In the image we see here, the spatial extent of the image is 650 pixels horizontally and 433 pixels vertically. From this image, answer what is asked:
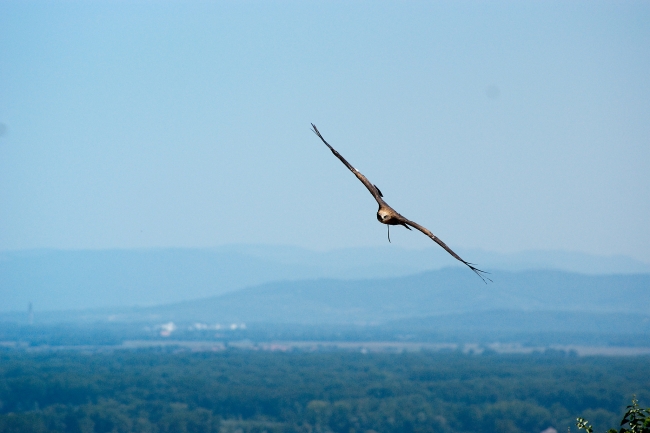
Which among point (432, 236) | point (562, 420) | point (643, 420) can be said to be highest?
point (432, 236)

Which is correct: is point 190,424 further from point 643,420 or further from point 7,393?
point 643,420

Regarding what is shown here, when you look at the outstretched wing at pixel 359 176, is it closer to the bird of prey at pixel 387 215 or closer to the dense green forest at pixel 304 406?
the bird of prey at pixel 387 215

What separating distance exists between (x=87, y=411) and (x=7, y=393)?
42522 millimetres

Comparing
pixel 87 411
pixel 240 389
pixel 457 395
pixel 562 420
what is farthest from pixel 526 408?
pixel 87 411

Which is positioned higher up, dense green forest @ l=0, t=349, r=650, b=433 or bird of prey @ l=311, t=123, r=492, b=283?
bird of prey @ l=311, t=123, r=492, b=283

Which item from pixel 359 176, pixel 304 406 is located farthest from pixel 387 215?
pixel 304 406

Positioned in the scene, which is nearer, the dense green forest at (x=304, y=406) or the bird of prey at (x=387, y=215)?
the bird of prey at (x=387, y=215)

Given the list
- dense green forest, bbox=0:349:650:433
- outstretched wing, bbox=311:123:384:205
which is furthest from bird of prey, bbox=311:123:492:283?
dense green forest, bbox=0:349:650:433

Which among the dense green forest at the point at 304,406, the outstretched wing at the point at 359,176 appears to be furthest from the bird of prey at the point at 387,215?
the dense green forest at the point at 304,406

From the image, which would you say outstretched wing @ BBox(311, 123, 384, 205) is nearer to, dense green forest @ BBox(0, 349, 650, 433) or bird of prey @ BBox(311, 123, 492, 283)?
bird of prey @ BBox(311, 123, 492, 283)

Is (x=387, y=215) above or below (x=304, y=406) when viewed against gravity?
above

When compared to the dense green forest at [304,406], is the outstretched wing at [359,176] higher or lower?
Result: higher

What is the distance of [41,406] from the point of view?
18475 centimetres

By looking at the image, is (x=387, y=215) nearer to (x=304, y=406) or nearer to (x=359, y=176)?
(x=359, y=176)
